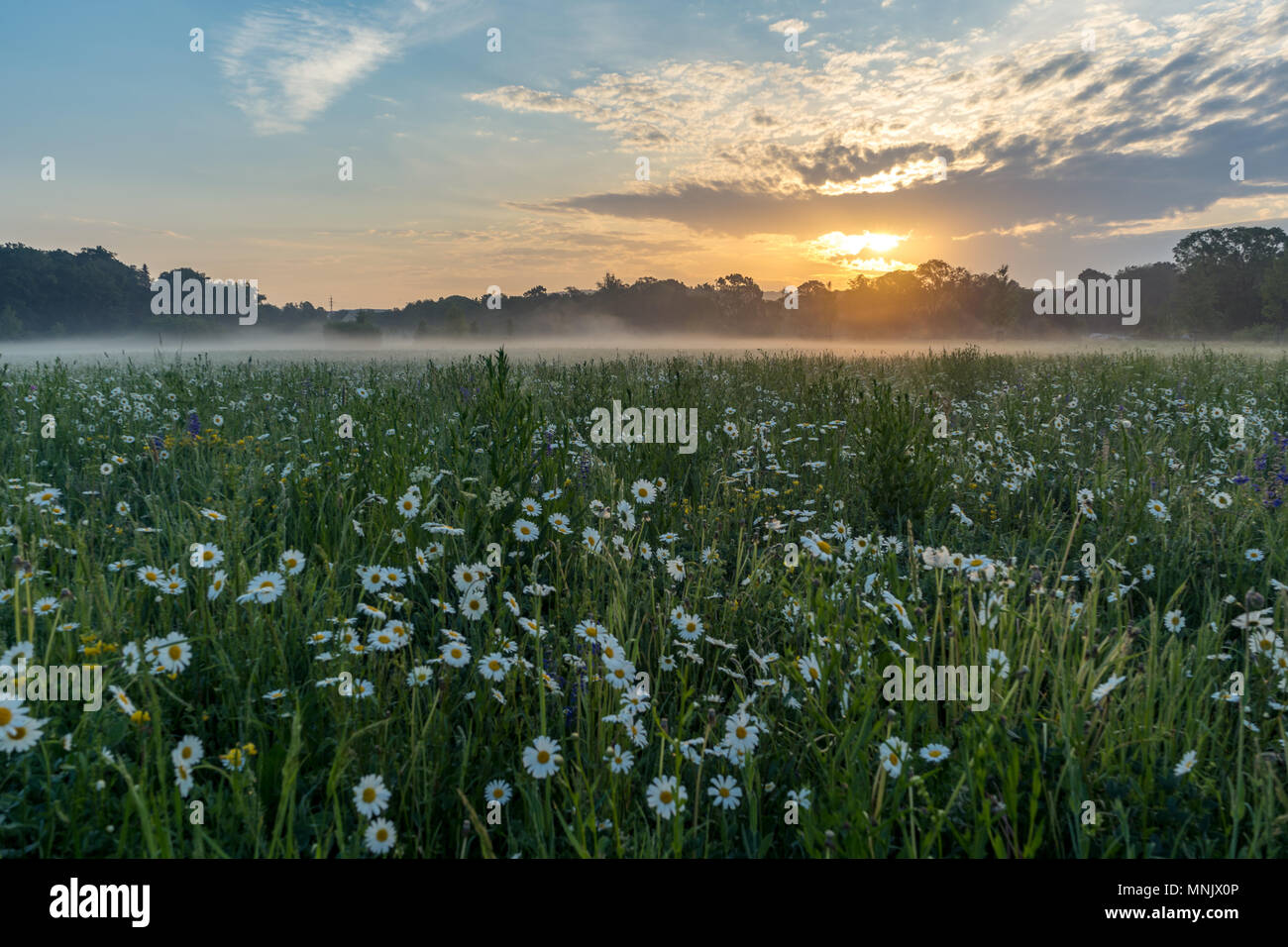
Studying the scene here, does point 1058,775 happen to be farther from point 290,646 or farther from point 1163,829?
point 290,646

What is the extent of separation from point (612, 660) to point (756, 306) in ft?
285

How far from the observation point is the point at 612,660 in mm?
2133

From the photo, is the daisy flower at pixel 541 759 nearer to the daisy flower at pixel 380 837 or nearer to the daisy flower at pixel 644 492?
the daisy flower at pixel 380 837

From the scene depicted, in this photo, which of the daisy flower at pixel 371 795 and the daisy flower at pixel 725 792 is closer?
the daisy flower at pixel 371 795

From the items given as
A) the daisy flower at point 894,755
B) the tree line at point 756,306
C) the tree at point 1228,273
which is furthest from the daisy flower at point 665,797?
the tree at point 1228,273

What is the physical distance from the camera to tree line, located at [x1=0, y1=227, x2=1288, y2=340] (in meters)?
69.9

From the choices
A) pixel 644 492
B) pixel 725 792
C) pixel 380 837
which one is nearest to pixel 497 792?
pixel 380 837

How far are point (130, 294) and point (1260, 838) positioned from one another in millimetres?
97180

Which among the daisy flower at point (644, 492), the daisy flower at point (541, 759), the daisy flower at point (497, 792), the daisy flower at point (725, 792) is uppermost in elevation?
the daisy flower at point (644, 492)

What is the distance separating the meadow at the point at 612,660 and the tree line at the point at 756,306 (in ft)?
216

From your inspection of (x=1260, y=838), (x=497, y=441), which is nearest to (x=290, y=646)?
(x=497, y=441)

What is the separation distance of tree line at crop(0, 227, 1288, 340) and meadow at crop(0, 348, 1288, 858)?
66.0 metres

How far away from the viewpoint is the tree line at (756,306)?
69.9 m

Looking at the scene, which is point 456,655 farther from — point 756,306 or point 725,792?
point 756,306
